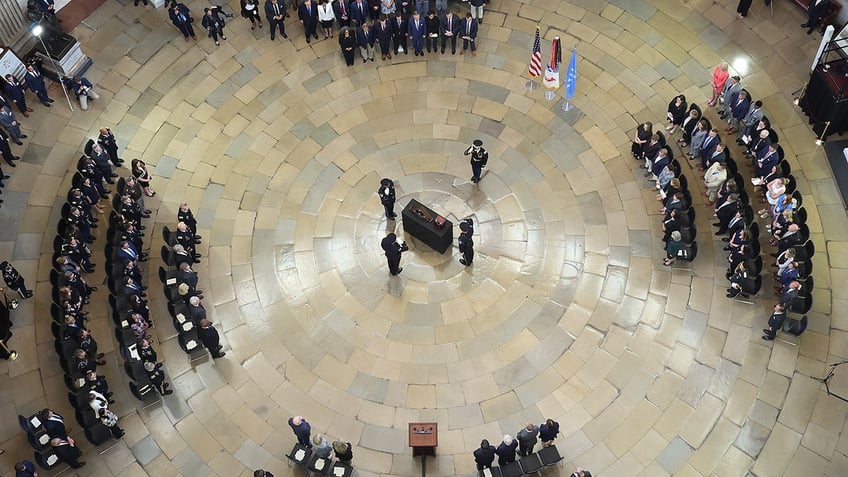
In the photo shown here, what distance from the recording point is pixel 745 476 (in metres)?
18.2

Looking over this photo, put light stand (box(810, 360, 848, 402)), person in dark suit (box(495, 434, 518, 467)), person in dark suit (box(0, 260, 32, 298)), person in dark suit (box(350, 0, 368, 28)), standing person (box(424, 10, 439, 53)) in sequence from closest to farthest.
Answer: person in dark suit (box(495, 434, 518, 467)) → light stand (box(810, 360, 848, 402)) → person in dark suit (box(0, 260, 32, 298)) → standing person (box(424, 10, 439, 53)) → person in dark suit (box(350, 0, 368, 28))

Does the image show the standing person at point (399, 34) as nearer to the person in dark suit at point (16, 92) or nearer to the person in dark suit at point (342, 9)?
the person in dark suit at point (342, 9)

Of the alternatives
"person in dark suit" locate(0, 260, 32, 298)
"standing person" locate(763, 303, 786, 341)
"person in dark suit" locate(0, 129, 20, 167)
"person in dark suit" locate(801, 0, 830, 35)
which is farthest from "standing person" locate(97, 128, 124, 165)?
"person in dark suit" locate(801, 0, 830, 35)

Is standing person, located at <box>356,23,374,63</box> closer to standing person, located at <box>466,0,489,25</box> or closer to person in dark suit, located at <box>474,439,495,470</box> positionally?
standing person, located at <box>466,0,489,25</box>

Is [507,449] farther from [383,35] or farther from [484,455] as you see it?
[383,35]

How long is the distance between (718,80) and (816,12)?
514 cm

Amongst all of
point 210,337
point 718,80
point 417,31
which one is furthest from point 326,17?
point 718,80

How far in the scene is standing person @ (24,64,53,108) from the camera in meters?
25.0

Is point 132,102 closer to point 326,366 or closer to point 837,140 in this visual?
point 326,366

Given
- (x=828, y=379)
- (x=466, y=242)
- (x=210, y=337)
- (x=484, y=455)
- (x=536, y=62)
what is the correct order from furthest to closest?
(x=536, y=62) < (x=466, y=242) < (x=210, y=337) < (x=828, y=379) < (x=484, y=455)

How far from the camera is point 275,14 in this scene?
27.3 meters

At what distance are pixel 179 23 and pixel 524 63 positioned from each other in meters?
13.1

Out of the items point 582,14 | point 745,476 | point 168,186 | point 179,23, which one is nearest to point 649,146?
point 582,14

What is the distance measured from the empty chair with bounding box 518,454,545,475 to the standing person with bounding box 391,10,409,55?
1610 cm
